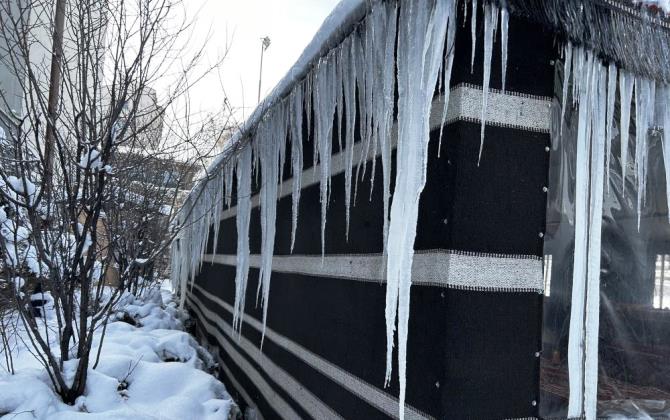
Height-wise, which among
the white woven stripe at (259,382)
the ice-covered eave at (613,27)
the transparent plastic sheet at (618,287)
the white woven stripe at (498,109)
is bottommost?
the white woven stripe at (259,382)

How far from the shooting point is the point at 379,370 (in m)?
2.25

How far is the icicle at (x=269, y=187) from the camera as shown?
3885 millimetres

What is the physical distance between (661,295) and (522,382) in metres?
1.44

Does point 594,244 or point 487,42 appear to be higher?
point 487,42

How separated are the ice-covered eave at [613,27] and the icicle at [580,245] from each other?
3.7 inches

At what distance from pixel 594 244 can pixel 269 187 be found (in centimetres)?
263

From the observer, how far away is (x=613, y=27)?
1.96 meters

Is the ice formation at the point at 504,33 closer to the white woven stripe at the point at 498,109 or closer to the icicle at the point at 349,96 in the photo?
the white woven stripe at the point at 498,109

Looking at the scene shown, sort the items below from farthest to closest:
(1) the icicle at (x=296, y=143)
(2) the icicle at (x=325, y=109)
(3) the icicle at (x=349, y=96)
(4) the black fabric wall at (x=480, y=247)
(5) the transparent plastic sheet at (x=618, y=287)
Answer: (1) the icicle at (x=296, y=143), (2) the icicle at (x=325, y=109), (3) the icicle at (x=349, y=96), (5) the transparent plastic sheet at (x=618, y=287), (4) the black fabric wall at (x=480, y=247)

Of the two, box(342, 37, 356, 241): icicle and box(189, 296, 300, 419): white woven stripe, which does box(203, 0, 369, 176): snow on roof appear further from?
box(189, 296, 300, 419): white woven stripe

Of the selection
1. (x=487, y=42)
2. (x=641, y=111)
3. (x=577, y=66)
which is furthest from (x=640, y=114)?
(x=487, y=42)

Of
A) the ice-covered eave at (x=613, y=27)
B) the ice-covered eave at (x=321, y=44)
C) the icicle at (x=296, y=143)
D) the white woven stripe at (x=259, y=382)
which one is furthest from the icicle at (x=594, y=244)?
the white woven stripe at (x=259, y=382)

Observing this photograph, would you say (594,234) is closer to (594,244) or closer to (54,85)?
(594,244)

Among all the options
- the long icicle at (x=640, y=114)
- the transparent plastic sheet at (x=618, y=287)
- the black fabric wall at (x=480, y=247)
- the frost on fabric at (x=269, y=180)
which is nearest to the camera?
the black fabric wall at (x=480, y=247)
